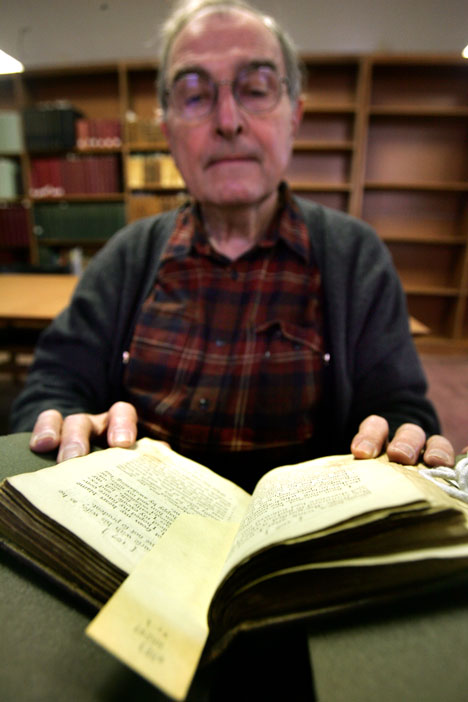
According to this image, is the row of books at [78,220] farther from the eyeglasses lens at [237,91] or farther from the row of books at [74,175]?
the eyeglasses lens at [237,91]

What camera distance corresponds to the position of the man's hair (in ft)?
2.32

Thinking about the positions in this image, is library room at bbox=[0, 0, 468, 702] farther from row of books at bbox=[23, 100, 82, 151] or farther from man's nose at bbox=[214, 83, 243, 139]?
row of books at bbox=[23, 100, 82, 151]

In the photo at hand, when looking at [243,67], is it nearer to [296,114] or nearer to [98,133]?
[296,114]

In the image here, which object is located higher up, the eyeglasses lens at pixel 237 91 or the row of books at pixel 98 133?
the row of books at pixel 98 133

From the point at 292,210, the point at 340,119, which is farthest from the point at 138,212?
the point at 292,210

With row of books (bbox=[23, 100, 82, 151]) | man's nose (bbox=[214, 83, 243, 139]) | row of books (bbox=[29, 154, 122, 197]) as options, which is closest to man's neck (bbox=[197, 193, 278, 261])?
man's nose (bbox=[214, 83, 243, 139])

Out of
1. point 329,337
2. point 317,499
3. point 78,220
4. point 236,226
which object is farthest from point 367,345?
point 78,220

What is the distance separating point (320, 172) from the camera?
3.07 m

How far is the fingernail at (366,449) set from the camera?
43cm

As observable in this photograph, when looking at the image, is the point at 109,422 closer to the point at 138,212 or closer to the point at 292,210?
the point at 292,210

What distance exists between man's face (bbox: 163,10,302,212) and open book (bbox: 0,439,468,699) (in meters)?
0.57

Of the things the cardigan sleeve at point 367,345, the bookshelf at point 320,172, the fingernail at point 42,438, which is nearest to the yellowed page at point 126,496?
the fingernail at point 42,438

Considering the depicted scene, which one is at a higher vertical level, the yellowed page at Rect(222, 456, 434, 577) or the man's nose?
the man's nose

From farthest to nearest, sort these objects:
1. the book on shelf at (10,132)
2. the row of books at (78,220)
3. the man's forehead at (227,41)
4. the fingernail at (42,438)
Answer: the row of books at (78,220) → the book on shelf at (10,132) → the man's forehead at (227,41) → the fingernail at (42,438)
